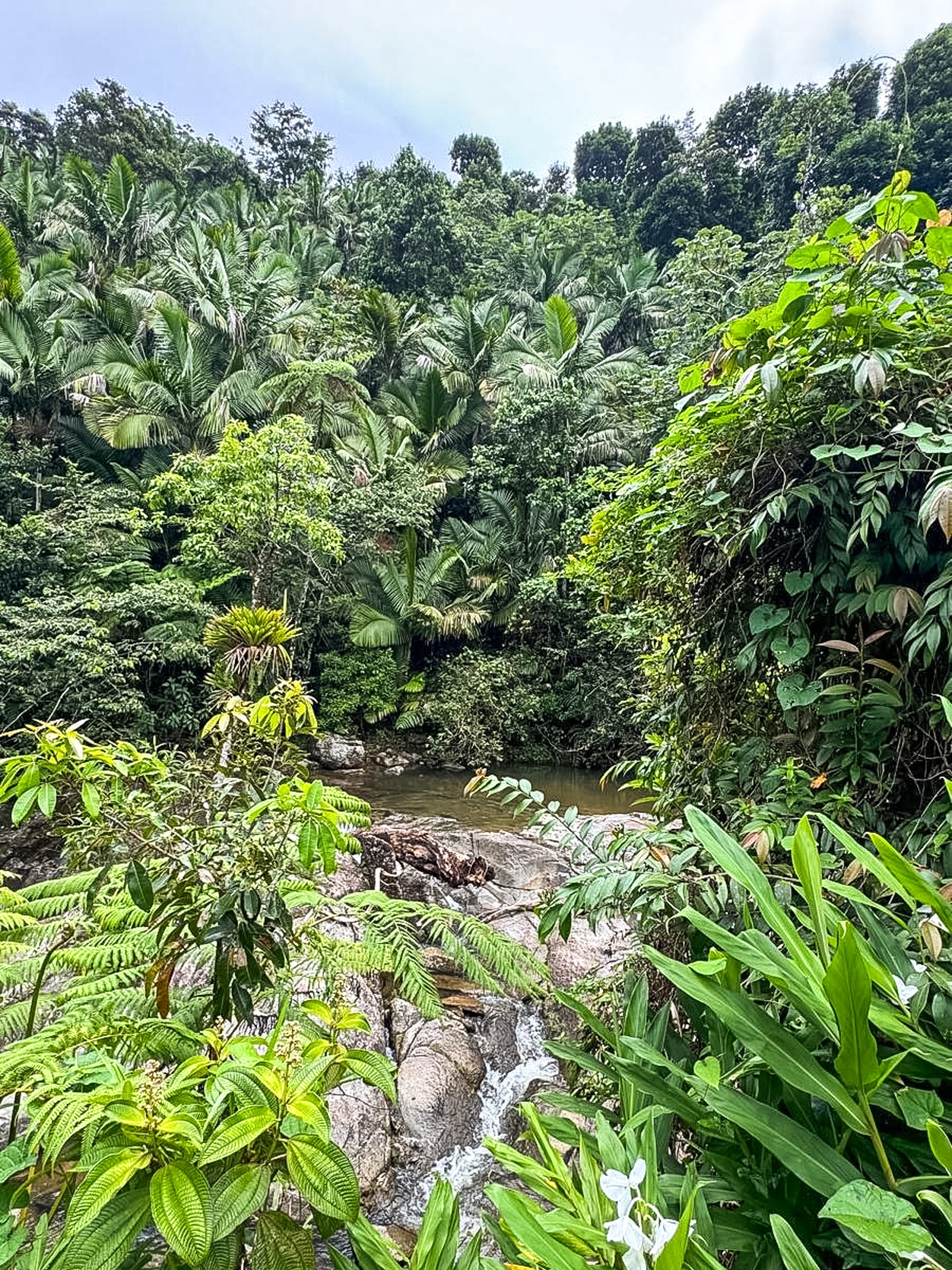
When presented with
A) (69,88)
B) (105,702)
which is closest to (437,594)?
(105,702)

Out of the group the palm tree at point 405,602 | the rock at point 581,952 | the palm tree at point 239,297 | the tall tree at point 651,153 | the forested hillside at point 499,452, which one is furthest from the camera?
the tall tree at point 651,153

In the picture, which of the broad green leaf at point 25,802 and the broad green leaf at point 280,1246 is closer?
the broad green leaf at point 280,1246

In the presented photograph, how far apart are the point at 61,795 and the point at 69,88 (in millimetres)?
32778

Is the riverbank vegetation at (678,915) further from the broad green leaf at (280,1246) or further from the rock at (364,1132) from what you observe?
the rock at (364,1132)

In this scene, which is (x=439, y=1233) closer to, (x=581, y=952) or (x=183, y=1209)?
(x=183, y=1209)

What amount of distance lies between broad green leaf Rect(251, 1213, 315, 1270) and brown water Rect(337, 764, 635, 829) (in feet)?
20.5

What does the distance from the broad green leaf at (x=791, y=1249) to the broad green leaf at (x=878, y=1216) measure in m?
0.05

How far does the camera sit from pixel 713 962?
0.83m

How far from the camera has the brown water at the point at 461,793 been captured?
7.95 m

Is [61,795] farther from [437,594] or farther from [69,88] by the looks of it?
[69,88]

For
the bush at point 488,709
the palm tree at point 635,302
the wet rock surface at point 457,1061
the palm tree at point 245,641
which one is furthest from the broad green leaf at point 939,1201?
the palm tree at point 635,302

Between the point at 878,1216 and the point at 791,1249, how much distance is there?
0.10m

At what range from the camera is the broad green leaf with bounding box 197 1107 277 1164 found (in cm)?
87

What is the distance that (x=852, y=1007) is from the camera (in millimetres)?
722
